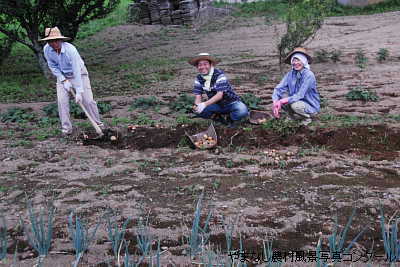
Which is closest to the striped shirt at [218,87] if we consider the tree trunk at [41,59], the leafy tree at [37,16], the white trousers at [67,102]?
the white trousers at [67,102]

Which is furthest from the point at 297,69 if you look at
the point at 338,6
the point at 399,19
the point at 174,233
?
the point at 338,6

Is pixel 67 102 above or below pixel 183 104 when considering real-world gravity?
above

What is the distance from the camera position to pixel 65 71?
18.1 ft

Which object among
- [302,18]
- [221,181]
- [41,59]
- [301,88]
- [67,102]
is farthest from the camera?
[41,59]

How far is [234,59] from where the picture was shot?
411 inches

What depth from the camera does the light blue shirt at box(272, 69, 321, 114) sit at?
5.12 metres

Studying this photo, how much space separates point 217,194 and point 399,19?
12509 millimetres

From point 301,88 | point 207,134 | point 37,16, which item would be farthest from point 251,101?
point 37,16

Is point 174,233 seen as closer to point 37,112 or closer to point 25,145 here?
point 25,145

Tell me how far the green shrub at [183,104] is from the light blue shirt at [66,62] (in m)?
1.60

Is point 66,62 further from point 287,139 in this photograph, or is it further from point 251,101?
point 287,139

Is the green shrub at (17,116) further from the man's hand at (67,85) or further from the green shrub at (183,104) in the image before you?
the green shrub at (183,104)

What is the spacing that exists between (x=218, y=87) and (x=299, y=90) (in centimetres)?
97

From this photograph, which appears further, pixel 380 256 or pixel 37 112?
pixel 37 112
